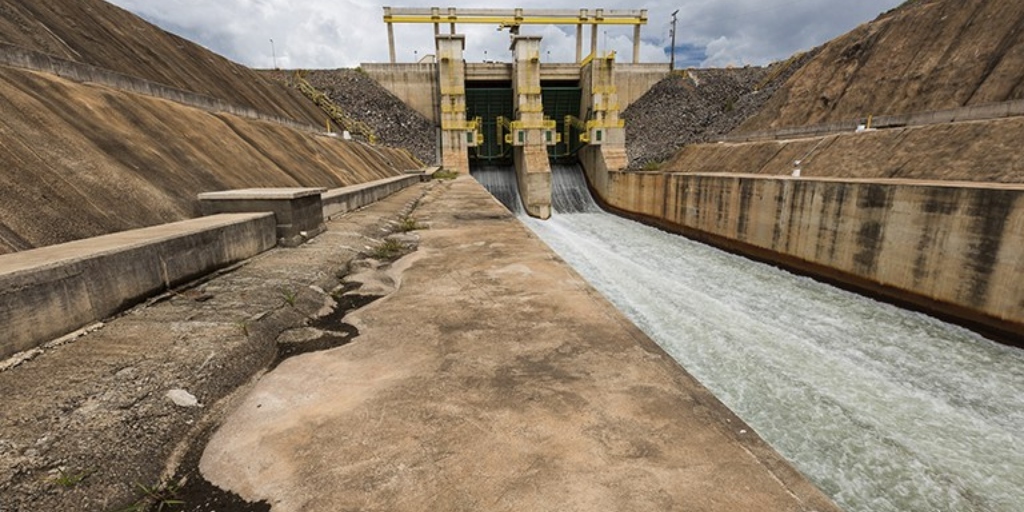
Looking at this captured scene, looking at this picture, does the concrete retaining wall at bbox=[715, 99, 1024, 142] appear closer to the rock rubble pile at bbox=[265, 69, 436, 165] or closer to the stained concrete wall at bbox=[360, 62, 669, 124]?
the stained concrete wall at bbox=[360, 62, 669, 124]

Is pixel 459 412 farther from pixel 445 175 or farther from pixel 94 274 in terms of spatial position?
pixel 445 175

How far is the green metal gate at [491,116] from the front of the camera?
33344 mm

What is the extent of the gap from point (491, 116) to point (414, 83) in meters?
6.64

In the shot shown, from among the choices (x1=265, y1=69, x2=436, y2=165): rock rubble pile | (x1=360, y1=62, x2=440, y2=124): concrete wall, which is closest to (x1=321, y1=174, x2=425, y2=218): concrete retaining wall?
(x1=265, y1=69, x2=436, y2=165): rock rubble pile

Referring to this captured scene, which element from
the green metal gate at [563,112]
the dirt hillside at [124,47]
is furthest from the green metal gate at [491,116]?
the dirt hillside at [124,47]

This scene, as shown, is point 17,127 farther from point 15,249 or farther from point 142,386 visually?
point 142,386

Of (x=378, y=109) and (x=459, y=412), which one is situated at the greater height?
(x=378, y=109)

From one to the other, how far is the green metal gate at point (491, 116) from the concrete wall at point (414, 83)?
2.91m

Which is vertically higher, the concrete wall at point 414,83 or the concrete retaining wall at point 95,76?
the concrete wall at point 414,83

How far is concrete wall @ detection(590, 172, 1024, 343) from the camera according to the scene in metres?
8.05

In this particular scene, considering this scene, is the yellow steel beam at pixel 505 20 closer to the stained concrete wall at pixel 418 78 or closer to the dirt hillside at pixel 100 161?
the stained concrete wall at pixel 418 78

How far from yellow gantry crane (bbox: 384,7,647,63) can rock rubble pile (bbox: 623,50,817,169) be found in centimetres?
617

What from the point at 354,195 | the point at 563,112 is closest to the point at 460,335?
the point at 354,195

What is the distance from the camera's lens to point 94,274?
353 centimetres
